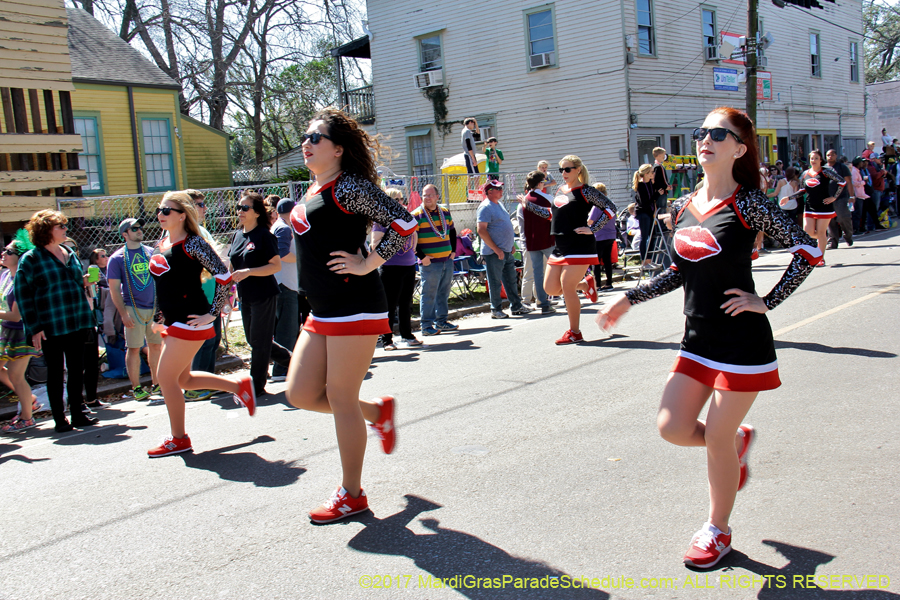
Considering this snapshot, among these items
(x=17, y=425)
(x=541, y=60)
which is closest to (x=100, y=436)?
(x=17, y=425)

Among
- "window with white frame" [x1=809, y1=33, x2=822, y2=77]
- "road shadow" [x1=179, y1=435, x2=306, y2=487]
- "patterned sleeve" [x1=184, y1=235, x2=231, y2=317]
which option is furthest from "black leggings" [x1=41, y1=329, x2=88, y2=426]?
"window with white frame" [x1=809, y1=33, x2=822, y2=77]

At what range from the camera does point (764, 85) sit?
27.3 m

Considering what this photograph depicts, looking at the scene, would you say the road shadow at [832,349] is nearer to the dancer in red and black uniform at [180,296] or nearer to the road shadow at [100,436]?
the dancer in red and black uniform at [180,296]

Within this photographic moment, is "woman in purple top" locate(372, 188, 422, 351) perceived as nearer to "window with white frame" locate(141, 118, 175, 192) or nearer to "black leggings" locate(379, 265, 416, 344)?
"black leggings" locate(379, 265, 416, 344)

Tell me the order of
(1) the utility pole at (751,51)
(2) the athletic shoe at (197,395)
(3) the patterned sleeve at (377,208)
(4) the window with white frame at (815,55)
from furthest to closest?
(4) the window with white frame at (815,55), (1) the utility pole at (751,51), (2) the athletic shoe at (197,395), (3) the patterned sleeve at (377,208)

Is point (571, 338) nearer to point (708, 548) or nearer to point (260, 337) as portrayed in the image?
point (260, 337)

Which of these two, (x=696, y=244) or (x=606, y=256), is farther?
(x=606, y=256)

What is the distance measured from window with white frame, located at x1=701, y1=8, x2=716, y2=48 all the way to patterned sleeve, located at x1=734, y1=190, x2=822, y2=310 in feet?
79.2

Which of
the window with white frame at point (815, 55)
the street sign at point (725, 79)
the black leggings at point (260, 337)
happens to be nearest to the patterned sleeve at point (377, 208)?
the black leggings at point (260, 337)

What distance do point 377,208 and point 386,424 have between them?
1.28 m

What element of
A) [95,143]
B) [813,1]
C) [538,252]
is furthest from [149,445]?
[813,1]

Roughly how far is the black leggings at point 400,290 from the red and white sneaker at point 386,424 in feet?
15.4

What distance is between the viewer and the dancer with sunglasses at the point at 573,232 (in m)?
8.16

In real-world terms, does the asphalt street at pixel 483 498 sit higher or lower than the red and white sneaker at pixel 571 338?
lower
